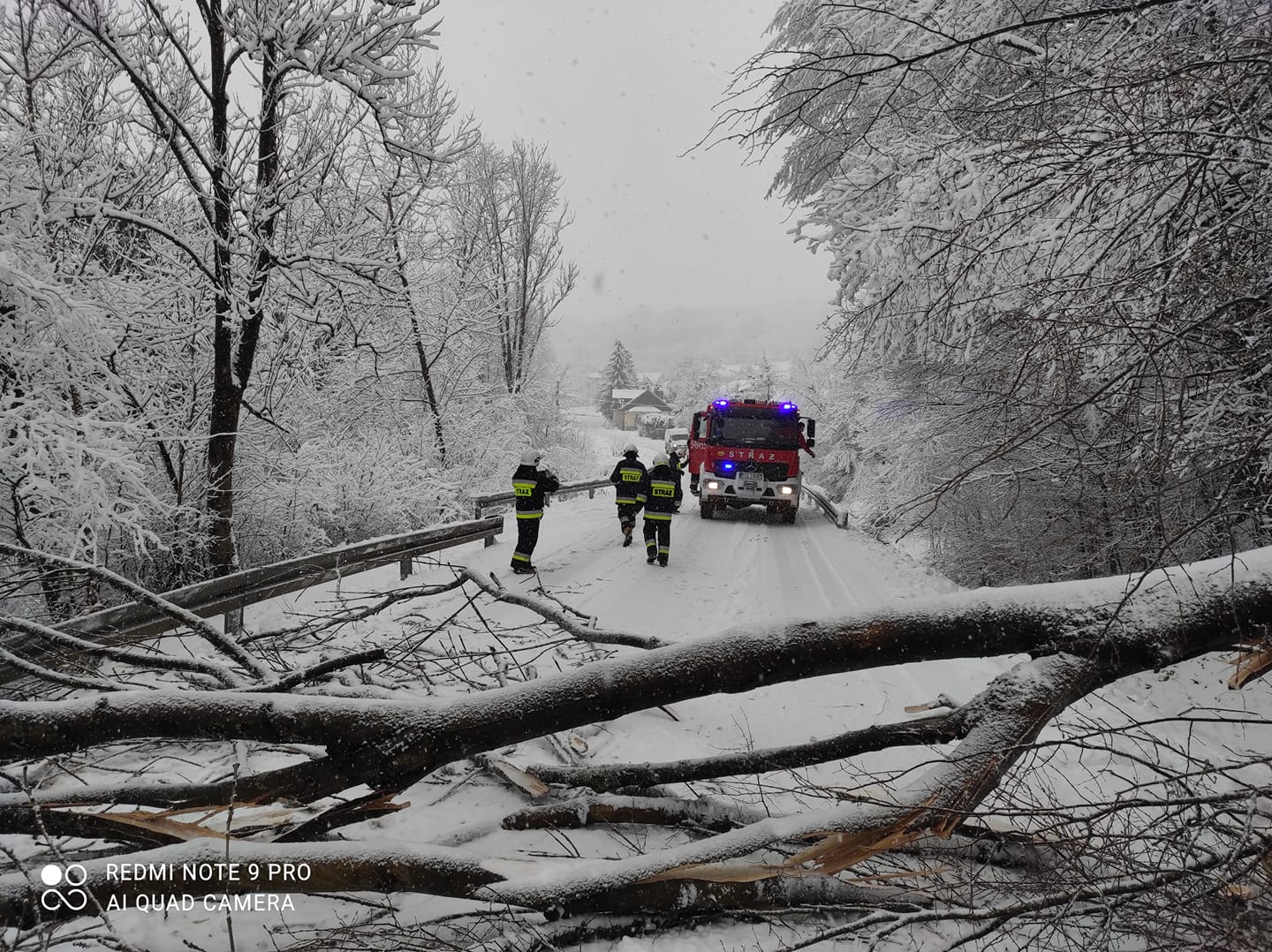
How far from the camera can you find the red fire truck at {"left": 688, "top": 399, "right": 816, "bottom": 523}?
13.8m

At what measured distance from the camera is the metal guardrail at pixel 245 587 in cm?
395

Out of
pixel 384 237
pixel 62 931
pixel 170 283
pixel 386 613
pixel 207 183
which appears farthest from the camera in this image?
pixel 384 237

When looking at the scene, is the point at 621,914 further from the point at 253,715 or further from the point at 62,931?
the point at 62,931

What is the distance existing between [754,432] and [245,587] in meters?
11.3

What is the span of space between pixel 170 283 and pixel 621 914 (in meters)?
9.31

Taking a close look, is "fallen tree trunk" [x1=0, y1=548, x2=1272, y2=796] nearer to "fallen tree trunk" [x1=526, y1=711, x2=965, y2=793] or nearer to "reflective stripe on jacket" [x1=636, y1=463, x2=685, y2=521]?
"fallen tree trunk" [x1=526, y1=711, x2=965, y2=793]

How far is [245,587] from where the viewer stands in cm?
547

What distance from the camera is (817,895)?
6.88 feet

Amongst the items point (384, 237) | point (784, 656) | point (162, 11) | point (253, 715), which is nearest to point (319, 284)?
point (384, 237)

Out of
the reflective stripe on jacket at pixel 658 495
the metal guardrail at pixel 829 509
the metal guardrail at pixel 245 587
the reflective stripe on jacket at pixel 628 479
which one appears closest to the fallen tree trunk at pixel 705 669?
the metal guardrail at pixel 245 587

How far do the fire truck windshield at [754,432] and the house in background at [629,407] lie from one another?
71.5 metres

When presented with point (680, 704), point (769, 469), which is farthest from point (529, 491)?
point (769, 469)


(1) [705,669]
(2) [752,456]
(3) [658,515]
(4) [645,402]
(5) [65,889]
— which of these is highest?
(4) [645,402]

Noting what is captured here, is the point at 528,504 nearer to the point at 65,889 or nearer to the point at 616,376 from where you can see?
the point at 65,889
